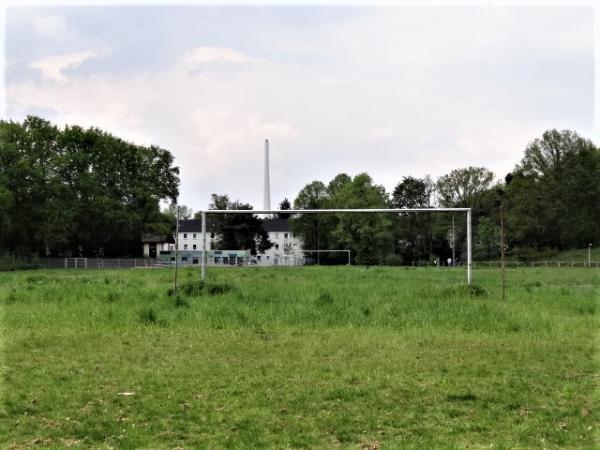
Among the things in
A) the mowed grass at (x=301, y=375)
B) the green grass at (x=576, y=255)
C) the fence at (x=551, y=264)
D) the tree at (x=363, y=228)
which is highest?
the tree at (x=363, y=228)

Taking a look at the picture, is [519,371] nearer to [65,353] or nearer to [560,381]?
[560,381]

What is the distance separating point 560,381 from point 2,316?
1165 centimetres

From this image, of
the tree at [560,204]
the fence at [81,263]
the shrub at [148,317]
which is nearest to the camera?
the shrub at [148,317]

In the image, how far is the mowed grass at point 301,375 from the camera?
566 cm

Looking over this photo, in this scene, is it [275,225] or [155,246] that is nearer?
[155,246]

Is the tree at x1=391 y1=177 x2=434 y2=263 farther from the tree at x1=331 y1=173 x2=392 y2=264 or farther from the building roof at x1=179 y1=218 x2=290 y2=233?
the building roof at x1=179 y1=218 x2=290 y2=233

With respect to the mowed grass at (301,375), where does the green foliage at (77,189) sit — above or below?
above

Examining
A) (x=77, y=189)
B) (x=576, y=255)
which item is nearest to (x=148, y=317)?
(x=77, y=189)

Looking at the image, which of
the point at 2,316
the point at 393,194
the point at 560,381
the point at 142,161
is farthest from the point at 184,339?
the point at 393,194

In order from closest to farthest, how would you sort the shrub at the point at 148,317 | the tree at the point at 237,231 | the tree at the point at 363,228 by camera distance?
the shrub at the point at 148,317 < the tree at the point at 363,228 < the tree at the point at 237,231

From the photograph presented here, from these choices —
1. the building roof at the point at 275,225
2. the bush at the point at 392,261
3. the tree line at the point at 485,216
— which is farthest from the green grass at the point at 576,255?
the building roof at the point at 275,225

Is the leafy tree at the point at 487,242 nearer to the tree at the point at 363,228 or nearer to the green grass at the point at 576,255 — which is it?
the green grass at the point at 576,255

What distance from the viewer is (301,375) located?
Result: 7953 mm

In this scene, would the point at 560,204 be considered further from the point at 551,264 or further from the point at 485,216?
the point at 551,264
